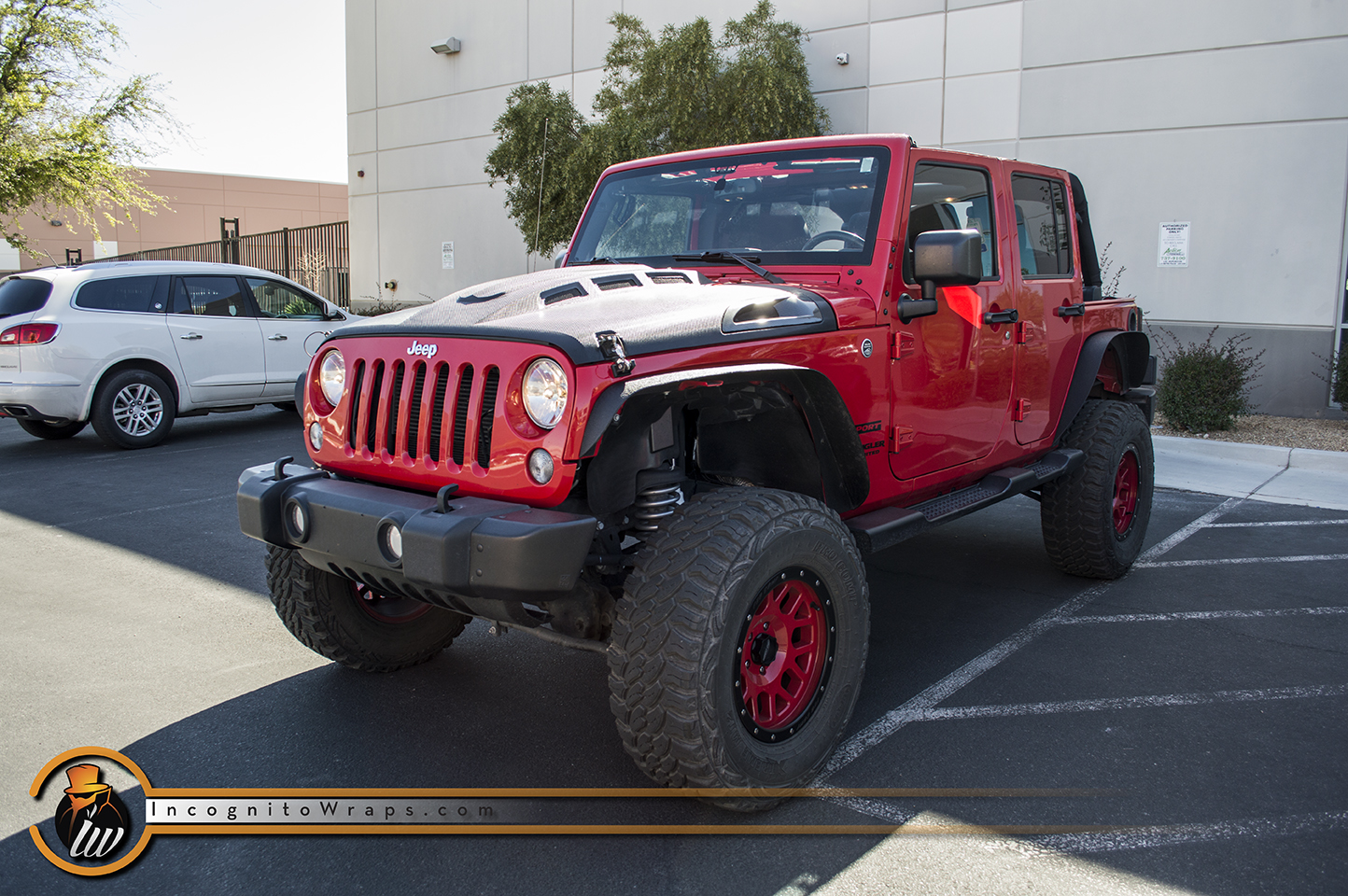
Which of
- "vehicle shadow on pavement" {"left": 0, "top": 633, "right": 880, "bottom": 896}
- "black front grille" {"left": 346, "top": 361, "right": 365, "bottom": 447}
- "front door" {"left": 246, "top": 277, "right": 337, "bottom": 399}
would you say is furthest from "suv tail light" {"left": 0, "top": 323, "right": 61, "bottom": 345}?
"black front grille" {"left": 346, "top": 361, "right": 365, "bottom": 447}

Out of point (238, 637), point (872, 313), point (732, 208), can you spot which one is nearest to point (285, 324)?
point (238, 637)

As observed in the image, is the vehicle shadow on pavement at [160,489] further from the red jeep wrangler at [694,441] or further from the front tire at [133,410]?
the red jeep wrangler at [694,441]

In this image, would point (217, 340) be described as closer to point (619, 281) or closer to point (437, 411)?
point (619, 281)

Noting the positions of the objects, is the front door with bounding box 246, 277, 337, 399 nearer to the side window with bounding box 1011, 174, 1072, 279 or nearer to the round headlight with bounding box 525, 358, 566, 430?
the side window with bounding box 1011, 174, 1072, 279

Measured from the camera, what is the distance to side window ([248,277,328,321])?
10.5 m

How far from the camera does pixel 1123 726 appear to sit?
3.62m

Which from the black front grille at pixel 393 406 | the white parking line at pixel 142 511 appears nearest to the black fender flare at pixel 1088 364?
the black front grille at pixel 393 406

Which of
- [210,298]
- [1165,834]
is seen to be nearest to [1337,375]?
[1165,834]

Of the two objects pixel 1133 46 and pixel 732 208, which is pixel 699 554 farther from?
pixel 1133 46

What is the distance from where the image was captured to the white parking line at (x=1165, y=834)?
2.81m

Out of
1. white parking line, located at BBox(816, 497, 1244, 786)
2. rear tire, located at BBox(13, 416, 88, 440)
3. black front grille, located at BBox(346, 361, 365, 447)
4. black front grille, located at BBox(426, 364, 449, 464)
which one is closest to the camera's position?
black front grille, located at BBox(426, 364, 449, 464)

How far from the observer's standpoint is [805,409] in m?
3.36

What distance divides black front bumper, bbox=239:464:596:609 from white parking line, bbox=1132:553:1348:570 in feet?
14.1

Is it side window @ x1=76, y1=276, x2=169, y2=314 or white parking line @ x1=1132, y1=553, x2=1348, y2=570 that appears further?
side window @ x1=76, y1=276, x2=169, y2=314
